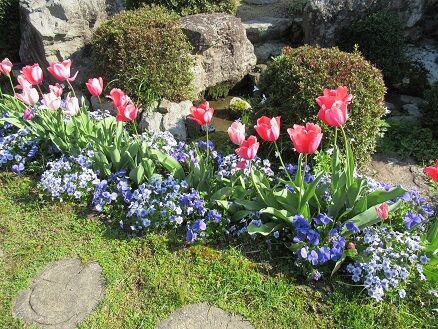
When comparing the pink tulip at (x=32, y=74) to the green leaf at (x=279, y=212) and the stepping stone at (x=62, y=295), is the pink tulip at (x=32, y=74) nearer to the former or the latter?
the stepping stone at (x=62, y=295)

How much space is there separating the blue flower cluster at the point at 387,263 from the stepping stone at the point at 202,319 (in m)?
0.83

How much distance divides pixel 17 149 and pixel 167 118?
158 cm

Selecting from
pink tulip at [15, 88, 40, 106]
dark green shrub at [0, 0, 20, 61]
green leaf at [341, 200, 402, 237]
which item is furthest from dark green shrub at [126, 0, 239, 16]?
green leaf at [341, 200, 402, 237]

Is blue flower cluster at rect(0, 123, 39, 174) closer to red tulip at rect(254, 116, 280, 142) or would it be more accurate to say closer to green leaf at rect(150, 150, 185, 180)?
green leaf at rect(150, 150, 185, 180)

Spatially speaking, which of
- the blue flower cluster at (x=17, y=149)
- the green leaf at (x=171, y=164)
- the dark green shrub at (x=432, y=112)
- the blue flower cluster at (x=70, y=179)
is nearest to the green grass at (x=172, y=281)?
the blue flower cluster at (x=70, y=179)

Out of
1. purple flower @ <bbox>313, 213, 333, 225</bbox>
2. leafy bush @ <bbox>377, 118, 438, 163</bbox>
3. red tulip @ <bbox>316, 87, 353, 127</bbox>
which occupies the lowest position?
leafy bush @ <bbox>377, 118, 438, 163</bbox>

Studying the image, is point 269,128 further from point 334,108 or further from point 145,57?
point 145,57

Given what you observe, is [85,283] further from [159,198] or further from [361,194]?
[361,194]

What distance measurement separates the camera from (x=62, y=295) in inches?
125

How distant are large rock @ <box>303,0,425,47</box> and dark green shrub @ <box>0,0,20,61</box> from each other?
4.35 meters

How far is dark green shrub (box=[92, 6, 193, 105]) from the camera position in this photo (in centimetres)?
503

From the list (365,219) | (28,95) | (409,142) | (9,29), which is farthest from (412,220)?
(9,29)

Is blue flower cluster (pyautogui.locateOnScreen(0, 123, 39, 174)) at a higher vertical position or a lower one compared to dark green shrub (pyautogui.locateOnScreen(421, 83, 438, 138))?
higher

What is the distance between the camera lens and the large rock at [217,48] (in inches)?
221
